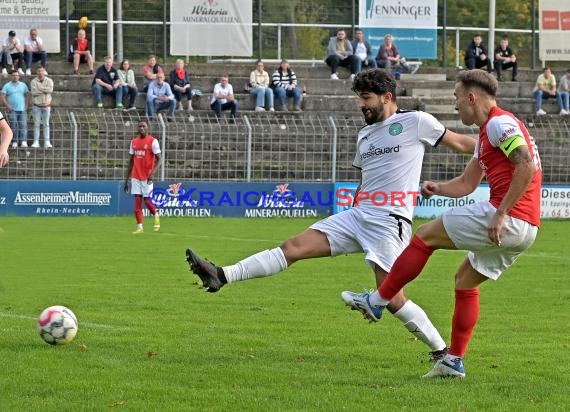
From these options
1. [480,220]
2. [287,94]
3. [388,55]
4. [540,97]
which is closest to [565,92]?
[540,97]

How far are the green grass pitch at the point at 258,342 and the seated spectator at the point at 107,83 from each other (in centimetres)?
1376

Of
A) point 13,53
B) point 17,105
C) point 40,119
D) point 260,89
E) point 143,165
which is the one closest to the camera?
point 143,165

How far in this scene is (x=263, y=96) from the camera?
3184 cm

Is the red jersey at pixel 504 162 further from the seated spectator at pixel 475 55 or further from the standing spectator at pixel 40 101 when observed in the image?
the seated spectator at pixel 475 55

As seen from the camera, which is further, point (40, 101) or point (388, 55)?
A: point (388, 55)

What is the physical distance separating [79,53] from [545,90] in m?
13.2

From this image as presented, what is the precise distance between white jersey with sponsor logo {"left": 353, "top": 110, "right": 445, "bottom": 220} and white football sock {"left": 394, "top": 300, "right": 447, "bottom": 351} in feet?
2.29

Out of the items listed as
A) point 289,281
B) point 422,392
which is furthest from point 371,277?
point 422,392

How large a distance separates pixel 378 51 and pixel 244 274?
86.8ft

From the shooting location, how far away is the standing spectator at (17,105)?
1097 inches

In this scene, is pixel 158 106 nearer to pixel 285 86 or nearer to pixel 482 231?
pixel 285 86

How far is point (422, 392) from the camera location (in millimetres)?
7203

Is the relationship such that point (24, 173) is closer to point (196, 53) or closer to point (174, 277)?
point (196, 53)

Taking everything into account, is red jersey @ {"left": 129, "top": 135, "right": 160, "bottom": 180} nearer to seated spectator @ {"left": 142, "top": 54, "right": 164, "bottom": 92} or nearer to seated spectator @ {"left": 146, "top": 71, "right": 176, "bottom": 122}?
seated spectator @ {"left": 146, "top": 71, "right": 176, "bottom": 122}
